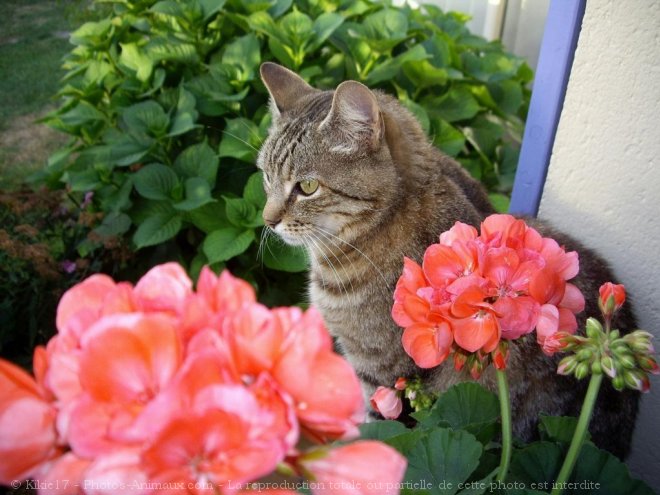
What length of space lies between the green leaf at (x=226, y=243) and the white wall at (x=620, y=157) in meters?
0.93

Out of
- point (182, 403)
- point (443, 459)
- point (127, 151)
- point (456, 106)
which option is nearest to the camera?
point (182, 403)

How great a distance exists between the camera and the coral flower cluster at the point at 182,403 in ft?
1.15

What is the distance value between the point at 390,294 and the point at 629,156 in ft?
1.91

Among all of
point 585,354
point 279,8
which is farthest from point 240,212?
point 585,354

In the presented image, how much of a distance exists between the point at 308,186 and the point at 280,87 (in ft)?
1.06

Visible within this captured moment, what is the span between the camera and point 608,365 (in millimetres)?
599

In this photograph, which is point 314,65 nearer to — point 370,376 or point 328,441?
point 370,376

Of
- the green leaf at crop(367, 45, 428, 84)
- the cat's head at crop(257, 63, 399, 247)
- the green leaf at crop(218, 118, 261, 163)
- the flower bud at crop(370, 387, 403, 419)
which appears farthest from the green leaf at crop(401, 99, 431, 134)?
the flower bud at crop(370, 387, 403, 419)

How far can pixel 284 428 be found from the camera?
36 cm

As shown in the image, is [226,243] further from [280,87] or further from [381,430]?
[381,430]

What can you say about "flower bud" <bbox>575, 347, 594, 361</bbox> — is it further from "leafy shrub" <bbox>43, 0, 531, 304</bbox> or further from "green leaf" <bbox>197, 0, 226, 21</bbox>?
"green leaf" <bbox>197, 0, 226, 21</bbox>

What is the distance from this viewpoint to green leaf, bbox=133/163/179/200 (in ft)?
6.62

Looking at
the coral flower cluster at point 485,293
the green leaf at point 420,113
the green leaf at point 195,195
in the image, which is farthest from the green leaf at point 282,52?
the coral flower cluster at point 485,293

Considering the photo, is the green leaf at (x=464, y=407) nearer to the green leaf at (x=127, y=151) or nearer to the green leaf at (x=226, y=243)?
the green leaf at (x=226, y=243)
